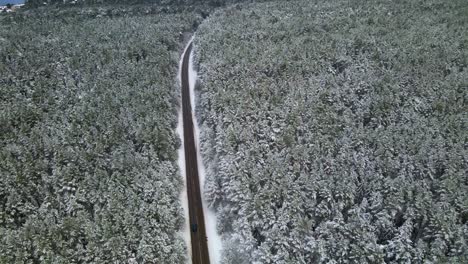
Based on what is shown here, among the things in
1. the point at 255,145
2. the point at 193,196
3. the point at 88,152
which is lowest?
the point at 193,196

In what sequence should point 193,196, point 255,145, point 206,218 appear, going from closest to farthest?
1. point 206,218
2. point 255,145
3. point 193,196

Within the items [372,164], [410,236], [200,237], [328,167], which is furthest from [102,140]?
[410,236]

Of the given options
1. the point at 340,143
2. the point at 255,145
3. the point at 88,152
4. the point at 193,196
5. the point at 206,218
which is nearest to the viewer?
the point at 206,218

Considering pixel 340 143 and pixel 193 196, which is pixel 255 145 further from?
pixel 340 143

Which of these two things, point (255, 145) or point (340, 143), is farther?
point (255, 145)

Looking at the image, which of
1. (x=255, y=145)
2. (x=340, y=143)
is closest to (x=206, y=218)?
(x=255, y=145)

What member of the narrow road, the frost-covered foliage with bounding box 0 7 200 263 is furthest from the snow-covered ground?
the frost-covered foliage with bounding box 0 7 200 263

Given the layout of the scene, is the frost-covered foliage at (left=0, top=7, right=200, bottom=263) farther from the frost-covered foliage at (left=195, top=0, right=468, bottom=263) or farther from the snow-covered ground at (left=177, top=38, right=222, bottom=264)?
the frost-covered foliage at (left=195, top=0, right=468, bottom=263)
